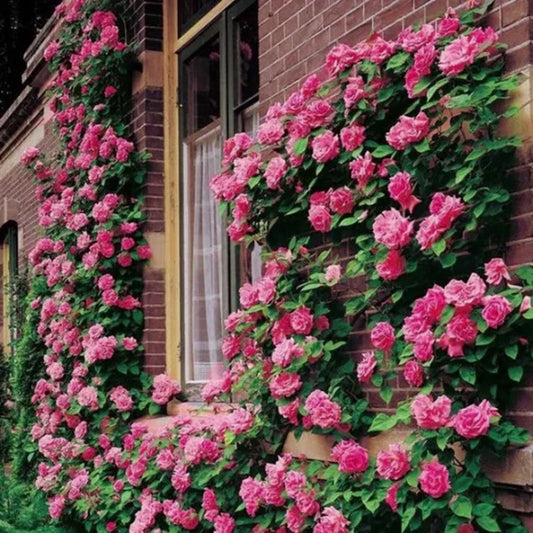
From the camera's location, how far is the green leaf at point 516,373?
3.58 metres

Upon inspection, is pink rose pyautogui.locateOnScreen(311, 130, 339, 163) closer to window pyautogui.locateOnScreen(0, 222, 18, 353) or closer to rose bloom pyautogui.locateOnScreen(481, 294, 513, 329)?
rose bloom pyautogui.locateOnScreen(481, 294, 513, 329)

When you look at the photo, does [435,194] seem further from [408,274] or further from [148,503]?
[148,503]

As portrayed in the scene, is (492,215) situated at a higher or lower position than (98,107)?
lower

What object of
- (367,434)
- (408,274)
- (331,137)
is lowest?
(367,434)

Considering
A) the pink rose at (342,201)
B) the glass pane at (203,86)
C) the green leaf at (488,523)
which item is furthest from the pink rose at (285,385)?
the glass pane at (203,86)

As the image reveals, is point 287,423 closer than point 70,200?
Yes

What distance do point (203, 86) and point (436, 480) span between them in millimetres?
3917

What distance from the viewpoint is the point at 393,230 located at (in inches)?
159

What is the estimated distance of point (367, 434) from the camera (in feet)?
14.9

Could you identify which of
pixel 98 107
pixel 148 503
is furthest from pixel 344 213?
pixel 98 107

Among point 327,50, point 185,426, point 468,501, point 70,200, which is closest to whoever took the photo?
point 468,501

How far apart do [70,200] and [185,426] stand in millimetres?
2708

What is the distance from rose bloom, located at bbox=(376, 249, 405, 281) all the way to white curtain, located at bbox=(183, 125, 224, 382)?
7.98 feet

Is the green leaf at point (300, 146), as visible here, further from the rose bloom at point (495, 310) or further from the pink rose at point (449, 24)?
the rose bloom at point (495, 310)
